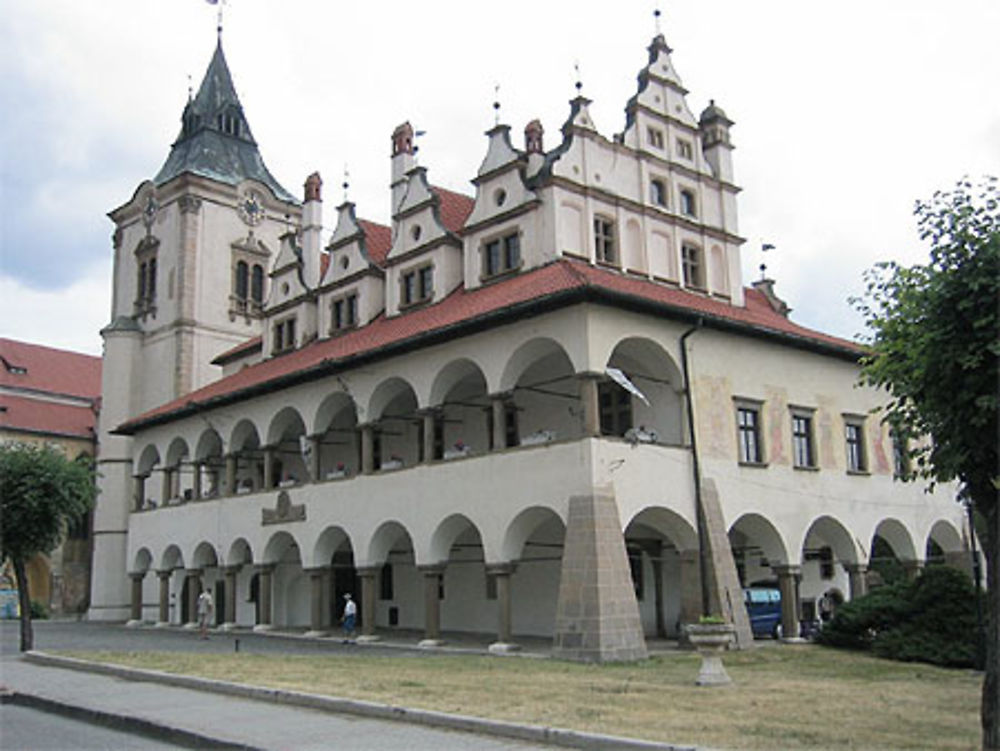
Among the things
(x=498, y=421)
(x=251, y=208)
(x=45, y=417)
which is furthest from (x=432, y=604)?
(x=45, y=417)

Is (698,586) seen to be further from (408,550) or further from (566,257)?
(408,550)

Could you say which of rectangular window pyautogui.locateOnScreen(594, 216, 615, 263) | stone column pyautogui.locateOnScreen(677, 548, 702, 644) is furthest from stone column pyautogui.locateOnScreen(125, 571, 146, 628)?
stone column pyautogui.locateOnScreen(677, 548, 702, 644)

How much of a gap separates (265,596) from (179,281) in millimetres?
19645

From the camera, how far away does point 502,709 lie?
1347 cm

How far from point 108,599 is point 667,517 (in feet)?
102

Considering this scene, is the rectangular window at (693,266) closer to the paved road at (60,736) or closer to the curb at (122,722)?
the curb at (122,722)

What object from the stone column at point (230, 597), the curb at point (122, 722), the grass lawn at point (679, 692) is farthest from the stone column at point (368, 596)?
the curb at point (122, 722)

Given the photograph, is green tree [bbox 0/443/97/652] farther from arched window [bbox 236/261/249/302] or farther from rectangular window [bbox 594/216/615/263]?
arched window [bbox 236/261/249/302]

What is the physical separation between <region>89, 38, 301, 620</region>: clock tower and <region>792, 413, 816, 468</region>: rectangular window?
94.7 feet

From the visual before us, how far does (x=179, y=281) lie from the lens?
4838 centimetres

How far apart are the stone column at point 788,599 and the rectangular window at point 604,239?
9736mm

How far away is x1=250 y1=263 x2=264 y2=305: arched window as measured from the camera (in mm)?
51562

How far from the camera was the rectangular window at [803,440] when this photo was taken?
29.4m

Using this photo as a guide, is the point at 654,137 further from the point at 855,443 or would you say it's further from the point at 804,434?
the point at 855,443
